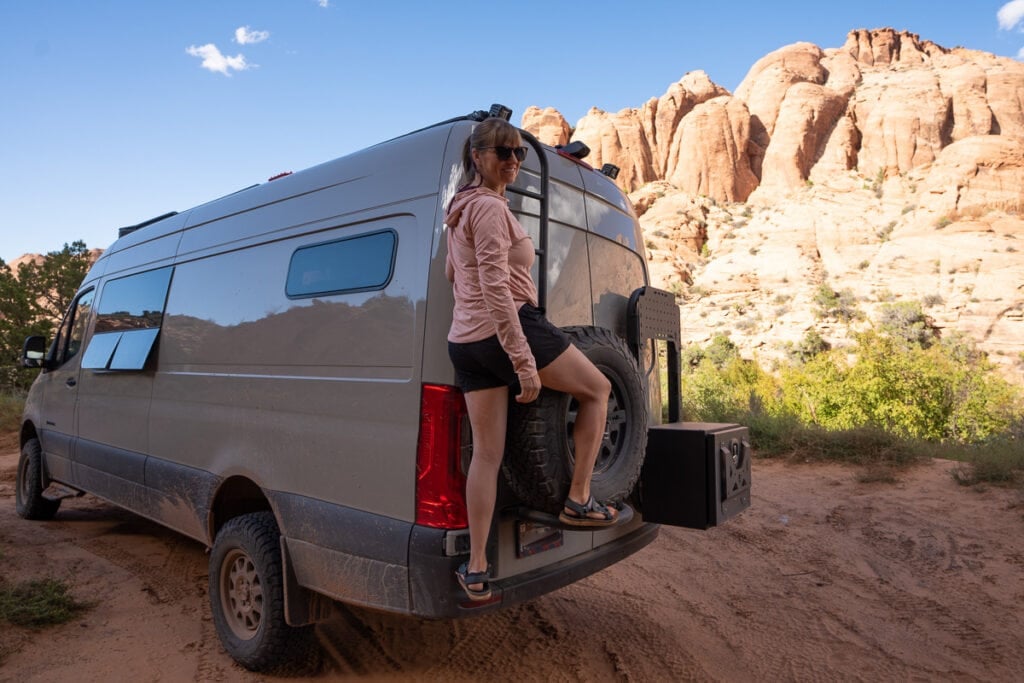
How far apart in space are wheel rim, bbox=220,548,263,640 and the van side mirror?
12.3ft

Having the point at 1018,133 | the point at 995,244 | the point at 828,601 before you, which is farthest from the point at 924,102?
the point at 828,601

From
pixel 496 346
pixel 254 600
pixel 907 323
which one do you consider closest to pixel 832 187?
pixel 907 323

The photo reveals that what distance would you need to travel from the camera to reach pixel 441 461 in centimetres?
248

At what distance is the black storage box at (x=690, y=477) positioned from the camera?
3.17m

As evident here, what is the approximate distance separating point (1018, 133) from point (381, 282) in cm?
7037

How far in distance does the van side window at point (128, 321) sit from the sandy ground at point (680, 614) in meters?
1.54

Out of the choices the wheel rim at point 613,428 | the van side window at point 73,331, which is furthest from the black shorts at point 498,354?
the van side window at point 73,331

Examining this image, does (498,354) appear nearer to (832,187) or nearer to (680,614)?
(680,614)

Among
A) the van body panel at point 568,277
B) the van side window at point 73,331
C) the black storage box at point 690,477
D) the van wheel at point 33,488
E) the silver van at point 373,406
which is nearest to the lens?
the silver van at point 373,406

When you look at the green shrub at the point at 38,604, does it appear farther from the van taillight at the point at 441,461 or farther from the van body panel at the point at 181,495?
the van taillight at the point at 441,461

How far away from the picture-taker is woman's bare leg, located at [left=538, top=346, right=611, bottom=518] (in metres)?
2.44

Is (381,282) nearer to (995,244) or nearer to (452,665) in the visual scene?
(452,665)

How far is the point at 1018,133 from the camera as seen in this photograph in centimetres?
5512

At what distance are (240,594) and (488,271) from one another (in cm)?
227
